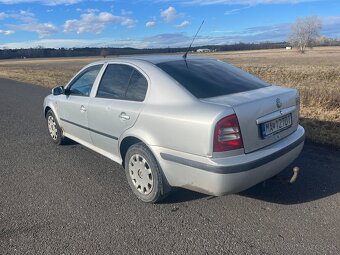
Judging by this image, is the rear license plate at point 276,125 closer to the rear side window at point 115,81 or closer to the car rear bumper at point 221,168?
the car rear bumper at point 221,168

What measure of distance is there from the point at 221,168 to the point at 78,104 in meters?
2.56

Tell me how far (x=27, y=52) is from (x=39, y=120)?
14380 centimetres

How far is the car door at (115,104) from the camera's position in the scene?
370cm

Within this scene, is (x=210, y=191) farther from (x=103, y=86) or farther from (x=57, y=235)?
(x=103, y=86)

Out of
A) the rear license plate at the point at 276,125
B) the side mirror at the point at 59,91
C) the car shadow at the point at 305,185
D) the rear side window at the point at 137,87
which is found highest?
the rear side window at the point at 137,87

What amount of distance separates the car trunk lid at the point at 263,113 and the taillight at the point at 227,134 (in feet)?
0.19

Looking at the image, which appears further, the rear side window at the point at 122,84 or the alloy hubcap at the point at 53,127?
the alloy hubcap at the point at 53,127

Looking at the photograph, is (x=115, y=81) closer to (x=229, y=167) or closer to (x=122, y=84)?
(x=122, y=84)

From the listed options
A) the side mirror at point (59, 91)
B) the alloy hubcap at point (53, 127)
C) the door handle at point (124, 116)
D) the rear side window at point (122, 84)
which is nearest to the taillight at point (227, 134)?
the rear side window at point (122, 84)

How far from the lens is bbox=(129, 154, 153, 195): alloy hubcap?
11.8 feet

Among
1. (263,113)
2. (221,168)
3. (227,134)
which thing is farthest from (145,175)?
(263,113)

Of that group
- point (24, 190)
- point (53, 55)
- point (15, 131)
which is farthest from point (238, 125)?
point (53, 55)

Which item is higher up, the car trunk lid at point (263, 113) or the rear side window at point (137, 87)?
the rear side window at point (137, 87)

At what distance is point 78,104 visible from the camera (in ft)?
15.4
